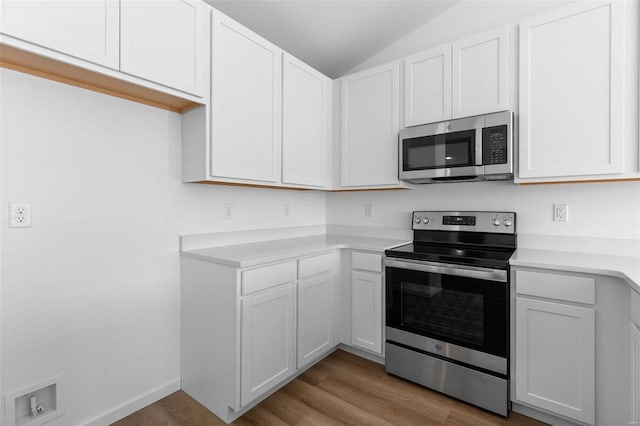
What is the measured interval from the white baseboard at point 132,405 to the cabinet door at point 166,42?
1.80 metres

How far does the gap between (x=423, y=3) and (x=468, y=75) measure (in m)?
0.83

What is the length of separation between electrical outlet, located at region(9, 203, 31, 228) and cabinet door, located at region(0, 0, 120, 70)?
2.35 feet

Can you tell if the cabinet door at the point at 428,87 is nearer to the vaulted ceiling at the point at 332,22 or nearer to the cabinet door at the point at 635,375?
the vaulted ceiling at the point at 332,22

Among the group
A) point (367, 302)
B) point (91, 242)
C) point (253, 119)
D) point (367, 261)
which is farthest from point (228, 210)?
point (367, 302)

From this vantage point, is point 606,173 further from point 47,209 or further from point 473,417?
point 47,209

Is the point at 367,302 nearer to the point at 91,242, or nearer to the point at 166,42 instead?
the point at 91,242

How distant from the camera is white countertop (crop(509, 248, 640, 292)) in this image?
1.43 m

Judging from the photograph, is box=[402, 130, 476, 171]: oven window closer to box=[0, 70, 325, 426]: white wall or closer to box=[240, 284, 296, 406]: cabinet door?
box=[240, 284, 296, 406]: cabinet door

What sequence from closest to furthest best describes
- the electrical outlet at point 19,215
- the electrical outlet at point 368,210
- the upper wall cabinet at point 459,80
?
the electrical outlet at point 19,215
the upper wall cabinet at point 459,80
the electrical outlet at point 368,210

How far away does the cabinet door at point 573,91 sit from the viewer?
1.66 m

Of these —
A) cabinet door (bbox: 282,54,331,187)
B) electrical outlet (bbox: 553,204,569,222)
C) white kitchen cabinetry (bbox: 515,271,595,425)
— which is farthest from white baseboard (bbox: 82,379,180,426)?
electrical outlet (bbox: 553,204,569,222)

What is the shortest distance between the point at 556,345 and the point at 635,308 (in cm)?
44

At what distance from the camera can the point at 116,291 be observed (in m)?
1.72

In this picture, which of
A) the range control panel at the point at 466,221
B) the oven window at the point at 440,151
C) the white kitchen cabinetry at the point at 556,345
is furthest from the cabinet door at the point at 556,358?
the oven window at the point at 440,151
